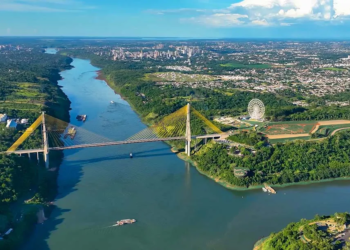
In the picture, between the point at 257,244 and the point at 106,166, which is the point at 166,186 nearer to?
the point at 106,166

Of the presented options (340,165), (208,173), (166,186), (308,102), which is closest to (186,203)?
(166,186)

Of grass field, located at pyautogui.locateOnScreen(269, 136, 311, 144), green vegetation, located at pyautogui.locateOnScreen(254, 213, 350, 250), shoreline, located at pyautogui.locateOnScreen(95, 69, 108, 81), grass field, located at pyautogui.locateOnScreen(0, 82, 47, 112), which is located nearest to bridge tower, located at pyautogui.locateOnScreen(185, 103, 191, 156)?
grass field, located at pyautogui.locateOnScreen(269, 136, 311, 144)

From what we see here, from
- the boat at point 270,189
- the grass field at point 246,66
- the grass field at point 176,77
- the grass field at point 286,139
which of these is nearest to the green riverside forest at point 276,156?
the boat at point 270,189

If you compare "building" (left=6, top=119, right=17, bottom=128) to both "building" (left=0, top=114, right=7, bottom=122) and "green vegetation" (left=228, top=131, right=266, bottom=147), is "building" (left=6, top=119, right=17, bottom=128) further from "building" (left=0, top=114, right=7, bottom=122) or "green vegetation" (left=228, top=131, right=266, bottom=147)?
"green vegetation" (left=228, top=131, right=266, bottom=147)

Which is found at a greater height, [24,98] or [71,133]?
[24,98]

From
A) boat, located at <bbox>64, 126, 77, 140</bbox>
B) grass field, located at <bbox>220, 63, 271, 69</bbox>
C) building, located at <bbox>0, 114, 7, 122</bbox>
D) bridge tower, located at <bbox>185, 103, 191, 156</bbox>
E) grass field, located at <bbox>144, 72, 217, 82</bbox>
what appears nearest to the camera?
bridge tower, located at <bbox>185, 103, 191, 156</bbox>

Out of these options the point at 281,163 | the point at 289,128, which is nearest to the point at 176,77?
the point at 289,128

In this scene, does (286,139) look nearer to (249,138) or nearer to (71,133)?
(249,138)
